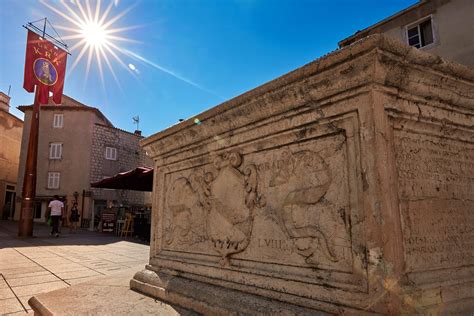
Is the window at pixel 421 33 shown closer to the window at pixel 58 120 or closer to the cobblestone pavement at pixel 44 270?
the cobblestone pavement at pixel 44 270

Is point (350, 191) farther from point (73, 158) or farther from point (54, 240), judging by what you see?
point (73, 158)

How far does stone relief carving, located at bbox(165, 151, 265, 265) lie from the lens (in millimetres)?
1966

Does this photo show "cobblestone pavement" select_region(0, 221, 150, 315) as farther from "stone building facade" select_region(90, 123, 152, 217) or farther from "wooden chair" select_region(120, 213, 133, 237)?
"stone building facade" select_region(90, 123, 152, 217)

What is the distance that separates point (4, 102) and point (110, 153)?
9.19 m

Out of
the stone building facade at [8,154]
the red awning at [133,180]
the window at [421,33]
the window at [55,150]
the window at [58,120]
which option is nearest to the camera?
the red awning at [133,180]

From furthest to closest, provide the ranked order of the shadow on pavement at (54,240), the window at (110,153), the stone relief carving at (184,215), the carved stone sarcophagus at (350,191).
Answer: the window at (110,153) → the shadow on pavement at (54,240) → the stone relief carving at (184,215) → the carved stone sarcophagus at (350,191)

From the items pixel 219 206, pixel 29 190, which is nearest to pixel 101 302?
pixel 219 206

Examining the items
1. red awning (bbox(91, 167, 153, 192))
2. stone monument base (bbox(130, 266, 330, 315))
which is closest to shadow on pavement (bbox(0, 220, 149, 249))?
red awning (bbox(91, 167, 153, 192))

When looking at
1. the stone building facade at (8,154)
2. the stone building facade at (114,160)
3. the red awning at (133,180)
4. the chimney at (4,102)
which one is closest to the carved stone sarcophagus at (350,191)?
the red awning at (133,180)

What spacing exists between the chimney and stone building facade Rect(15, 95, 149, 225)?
7.21 ft

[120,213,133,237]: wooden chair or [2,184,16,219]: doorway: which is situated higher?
[2,184,16,219]: doorway

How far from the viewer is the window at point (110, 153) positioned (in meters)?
22.6

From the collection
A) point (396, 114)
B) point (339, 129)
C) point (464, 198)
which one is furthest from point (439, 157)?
point (339, 129)

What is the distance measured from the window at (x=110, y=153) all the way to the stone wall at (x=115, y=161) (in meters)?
0.20
